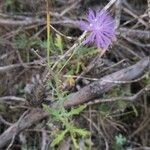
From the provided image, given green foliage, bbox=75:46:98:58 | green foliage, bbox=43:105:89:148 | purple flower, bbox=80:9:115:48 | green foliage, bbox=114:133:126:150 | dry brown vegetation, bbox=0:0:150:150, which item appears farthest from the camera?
green foliage, bbox=114:133:126:150

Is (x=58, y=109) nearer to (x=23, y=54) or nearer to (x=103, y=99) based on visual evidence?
(x=103, y=99)

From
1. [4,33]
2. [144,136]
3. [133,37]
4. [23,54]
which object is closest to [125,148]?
[144,136]

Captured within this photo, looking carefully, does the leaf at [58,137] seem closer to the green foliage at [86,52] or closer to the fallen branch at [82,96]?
the fallen branch at [82,96]

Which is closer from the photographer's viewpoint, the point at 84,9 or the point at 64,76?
the point at 64,76

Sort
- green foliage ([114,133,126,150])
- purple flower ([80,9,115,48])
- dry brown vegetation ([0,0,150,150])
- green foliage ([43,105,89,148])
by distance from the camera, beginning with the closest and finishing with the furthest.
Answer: purple flower ([80,9,115,48]) < green foliage ([43,105,89,148]) < dry brown vegetation ([0,0,150,150]) < green foliage ([114,133,126,150])

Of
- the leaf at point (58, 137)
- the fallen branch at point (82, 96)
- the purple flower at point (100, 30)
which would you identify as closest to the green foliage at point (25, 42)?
the fallen branch at point (82, 96)

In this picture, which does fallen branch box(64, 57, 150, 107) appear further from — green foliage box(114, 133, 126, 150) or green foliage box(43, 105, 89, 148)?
green foliage box(114, 133, 126, 150)

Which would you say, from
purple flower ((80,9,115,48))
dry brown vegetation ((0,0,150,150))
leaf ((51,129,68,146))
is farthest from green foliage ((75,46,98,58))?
purple flower ((80,9,115,48))

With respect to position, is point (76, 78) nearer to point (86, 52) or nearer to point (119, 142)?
point (86, 52)

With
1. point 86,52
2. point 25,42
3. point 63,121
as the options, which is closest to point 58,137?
point 63,121
